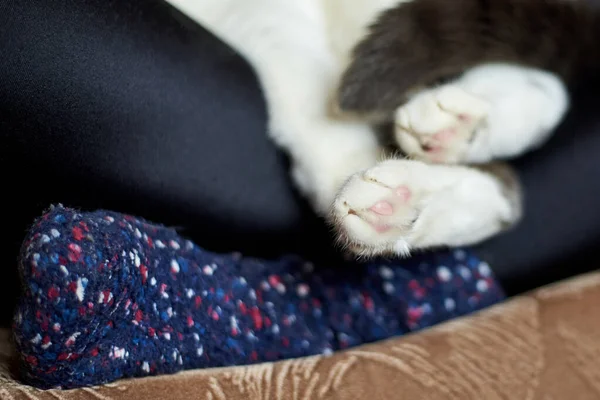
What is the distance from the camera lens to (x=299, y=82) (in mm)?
843

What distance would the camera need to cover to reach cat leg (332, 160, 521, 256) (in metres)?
0.66

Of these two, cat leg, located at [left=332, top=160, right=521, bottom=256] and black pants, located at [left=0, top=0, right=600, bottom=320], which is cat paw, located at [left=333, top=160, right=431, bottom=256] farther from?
black pants, located at [left=0, top=0, right=600, bottom=320]

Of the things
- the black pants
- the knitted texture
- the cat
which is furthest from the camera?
the cat

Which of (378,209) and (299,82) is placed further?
(299,82)

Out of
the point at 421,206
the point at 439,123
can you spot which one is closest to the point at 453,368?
the point at 421,206

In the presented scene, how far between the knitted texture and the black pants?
5cm

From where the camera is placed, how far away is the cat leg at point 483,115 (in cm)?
78

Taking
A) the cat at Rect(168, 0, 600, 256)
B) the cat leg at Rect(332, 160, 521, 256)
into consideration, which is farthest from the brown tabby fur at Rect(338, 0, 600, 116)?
the cat leg at Rect(332, 160, 521, 256)

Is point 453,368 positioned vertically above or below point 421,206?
below

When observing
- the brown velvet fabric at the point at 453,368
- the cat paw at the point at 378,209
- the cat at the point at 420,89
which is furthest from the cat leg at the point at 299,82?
the brown velvet fabric at the point at 453,368

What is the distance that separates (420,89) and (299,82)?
0.16 meters

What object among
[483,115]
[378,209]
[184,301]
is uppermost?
[483,115]

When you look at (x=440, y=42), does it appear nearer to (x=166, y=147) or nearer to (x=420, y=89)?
(x=420, y=89)

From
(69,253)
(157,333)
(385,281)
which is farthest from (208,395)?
(385,281)
